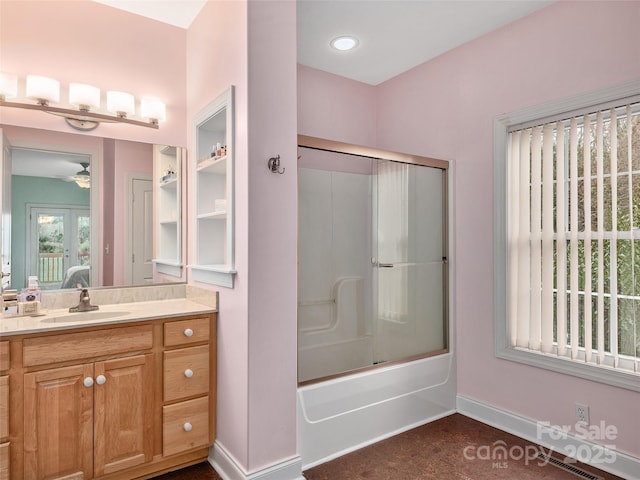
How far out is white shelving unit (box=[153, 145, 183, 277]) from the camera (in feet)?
8.36

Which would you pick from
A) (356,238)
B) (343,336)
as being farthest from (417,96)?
(343,336)

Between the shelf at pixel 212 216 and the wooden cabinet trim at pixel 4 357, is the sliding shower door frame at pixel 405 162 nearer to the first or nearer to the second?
the shelf at pixel 212 216

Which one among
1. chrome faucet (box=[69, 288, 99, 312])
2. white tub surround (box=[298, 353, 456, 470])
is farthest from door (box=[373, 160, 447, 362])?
chrome faucet (box=[69, 288, 99, 312])

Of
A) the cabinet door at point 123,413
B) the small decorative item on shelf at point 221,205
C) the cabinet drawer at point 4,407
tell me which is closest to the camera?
the cabinet drawer at point 4,407

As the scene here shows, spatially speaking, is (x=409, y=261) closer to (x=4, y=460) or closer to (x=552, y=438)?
(x=552, y=438)

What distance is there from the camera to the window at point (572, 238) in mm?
2109

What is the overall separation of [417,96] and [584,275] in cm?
182

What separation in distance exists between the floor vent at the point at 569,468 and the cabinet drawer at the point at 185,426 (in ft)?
6.20

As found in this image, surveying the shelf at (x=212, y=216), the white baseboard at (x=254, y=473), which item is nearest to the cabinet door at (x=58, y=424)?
the white baseboard at (x=254, y=473)

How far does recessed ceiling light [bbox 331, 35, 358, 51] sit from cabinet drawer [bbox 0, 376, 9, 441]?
272 centimetres

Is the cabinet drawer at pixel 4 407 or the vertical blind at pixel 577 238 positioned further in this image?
the vertical blind at pixel 577 238

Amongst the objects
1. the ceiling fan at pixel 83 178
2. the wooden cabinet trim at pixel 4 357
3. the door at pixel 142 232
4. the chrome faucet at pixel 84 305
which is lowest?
the wooden cabinet trim at pixel 4 357

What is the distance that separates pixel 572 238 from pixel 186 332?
2.23 meters

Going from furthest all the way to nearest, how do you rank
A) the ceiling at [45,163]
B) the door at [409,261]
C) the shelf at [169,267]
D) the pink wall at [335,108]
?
1. the pink wall at [335,108]
2. the door at [409,261]
3. the shelf at [169,267]
4. the ceiling at [45,163]
